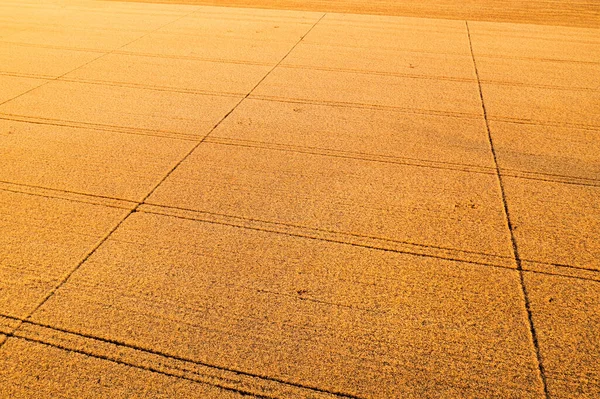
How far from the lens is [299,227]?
4.41 m

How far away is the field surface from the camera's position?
3172 mm

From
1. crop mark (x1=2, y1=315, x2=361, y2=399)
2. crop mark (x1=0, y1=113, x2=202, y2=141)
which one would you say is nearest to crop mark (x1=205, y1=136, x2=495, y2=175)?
crop mark (x1=0, y1=113, x2=202, y2=141)

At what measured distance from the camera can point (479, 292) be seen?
373 centimetres

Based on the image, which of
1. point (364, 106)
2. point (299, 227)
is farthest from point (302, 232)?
point (364, 106)

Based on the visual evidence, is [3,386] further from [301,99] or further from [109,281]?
[301,99]

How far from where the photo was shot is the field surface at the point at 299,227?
3172 millimetres

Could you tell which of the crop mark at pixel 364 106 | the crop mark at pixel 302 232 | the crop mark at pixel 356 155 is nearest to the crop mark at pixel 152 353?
the crop mark at pixel 302 232

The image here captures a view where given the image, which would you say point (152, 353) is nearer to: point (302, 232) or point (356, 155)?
point (302, 232)

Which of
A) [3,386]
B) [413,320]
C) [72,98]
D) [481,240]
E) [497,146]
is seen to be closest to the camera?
[3,386]

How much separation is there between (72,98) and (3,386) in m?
4.74

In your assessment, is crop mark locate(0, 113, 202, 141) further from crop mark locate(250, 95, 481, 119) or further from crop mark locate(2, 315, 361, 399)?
crop mark locate(2, 315, 361, 399)

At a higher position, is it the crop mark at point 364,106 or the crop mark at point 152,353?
the crop mark at point 364,106

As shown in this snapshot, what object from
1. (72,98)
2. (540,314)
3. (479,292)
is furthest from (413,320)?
(72,98)

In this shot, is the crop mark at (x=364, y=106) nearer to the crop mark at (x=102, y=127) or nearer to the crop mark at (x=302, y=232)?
the crop mark at (x=102, y=127)
